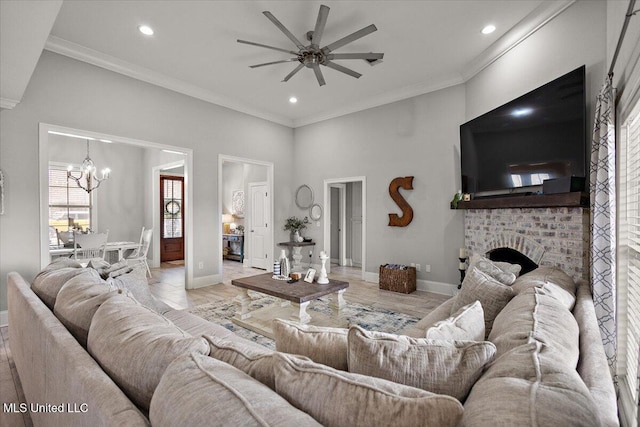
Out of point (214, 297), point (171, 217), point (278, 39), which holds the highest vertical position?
point (278, 39)

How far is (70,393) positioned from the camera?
1070 millimetres

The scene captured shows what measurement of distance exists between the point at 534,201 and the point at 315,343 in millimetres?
2946

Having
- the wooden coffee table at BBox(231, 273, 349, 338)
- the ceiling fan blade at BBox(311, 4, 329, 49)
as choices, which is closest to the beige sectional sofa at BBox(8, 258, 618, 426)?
the wooden coffee table at BBox(231, 273, 349, 338)

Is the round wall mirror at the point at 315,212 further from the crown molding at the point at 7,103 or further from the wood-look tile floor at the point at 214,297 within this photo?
the crown molding at the point at 7,103

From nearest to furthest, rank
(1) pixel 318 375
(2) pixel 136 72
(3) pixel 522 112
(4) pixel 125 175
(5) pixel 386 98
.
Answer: (1) pixel 318 375
(3) pixel 522 112
(2) pixel 136 72
(5) pixel 386 98
(4) pixel 125 175

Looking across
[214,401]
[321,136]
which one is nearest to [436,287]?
[321,136]

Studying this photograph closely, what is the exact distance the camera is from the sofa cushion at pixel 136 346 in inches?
38.1

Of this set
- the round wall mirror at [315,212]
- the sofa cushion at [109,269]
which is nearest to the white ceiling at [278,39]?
the round wall mirror at [315,212]

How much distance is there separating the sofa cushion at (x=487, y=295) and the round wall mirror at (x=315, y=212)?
14.8 ft

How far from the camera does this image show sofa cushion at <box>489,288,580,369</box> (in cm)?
107

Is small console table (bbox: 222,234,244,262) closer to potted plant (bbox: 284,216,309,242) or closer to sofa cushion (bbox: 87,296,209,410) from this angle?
potted plant (bbox: 284,216,309,242)

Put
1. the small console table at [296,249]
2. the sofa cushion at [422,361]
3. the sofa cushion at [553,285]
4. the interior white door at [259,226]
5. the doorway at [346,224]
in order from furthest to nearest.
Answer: the doorway at [346,224] → the interior white door at [259,226] → the small console table at [296,249] → the sofa cushion at [553,285] → the sofa cushion at [422,361]

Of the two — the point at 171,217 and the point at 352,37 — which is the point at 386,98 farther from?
the point at 171,217

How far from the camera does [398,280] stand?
16.0 ft
